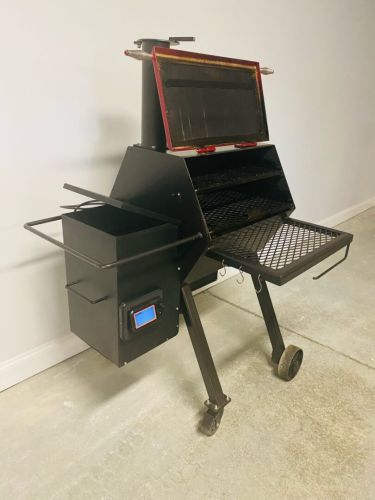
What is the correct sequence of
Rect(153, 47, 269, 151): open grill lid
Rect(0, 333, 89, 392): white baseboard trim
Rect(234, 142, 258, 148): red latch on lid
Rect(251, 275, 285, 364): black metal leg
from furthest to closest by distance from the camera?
Rect(251, 275, 285, 364): black metal leg, Rect(0, 333, 89, 392): white baseboard trim, Rect(234, 142, 258, 148): red latch on lid, Rect(153, 47, 269, 151): open grill lid

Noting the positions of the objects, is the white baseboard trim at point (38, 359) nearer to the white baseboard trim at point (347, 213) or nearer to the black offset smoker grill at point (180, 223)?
the black offset smoker grill at point (180, 223)

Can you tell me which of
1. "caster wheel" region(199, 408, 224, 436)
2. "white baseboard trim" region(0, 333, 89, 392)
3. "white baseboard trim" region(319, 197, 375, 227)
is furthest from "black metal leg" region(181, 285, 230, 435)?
"white baseboard trim" region(319, 197, 375, 227)

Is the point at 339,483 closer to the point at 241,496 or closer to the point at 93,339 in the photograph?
the point at 241,496

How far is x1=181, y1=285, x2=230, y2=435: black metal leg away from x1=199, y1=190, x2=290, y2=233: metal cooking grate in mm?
278

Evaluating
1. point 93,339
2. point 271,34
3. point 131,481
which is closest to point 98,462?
point 131,481

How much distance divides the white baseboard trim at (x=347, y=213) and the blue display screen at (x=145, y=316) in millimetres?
2699

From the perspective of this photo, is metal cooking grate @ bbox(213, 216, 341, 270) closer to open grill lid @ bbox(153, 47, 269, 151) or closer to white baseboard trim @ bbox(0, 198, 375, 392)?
open grill lid @ bbox(153, 47, 269, 151)

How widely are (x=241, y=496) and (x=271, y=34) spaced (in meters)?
2.53

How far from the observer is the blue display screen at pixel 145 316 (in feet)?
4.17

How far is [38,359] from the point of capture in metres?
1.79

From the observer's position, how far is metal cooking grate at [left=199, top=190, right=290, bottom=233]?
1.46m

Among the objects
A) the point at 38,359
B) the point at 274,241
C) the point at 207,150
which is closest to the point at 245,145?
the point at 207,150

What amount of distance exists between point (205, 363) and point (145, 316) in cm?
35

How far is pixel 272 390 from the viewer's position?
173 centimetres
